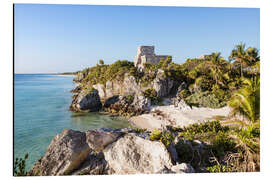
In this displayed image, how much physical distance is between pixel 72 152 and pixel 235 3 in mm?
4925

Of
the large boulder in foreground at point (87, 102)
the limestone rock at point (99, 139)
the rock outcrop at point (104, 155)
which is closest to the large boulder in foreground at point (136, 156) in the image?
the rock outcrop at point (104, 155)

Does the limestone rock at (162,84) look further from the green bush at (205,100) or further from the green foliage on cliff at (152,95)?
the green bush at (205,100)

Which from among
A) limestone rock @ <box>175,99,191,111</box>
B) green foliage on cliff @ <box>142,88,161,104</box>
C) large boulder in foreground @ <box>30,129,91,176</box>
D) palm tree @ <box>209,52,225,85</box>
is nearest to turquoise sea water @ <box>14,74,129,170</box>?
large boulder in foreground @ <box>30,129,91,176</box>

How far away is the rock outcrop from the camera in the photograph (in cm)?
264

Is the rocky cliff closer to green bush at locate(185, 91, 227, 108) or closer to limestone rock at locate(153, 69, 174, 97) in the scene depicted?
limestone rock at locate(153, 69, 174, 97)

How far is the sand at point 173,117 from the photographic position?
24.8 ft

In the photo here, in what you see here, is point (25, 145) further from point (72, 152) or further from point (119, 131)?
point (119, 131)

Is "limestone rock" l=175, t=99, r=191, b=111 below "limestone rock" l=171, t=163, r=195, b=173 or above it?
above

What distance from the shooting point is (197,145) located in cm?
325

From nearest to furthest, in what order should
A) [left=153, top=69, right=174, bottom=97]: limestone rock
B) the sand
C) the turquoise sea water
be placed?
the turquoise sea water < the sand < [left=153, top=69, right=174, bottom=97]: limestone rock

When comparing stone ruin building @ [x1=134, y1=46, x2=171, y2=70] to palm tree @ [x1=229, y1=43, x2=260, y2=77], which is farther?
stone ruin building @ [x1=134, y1=46, x2=171, y2=70]

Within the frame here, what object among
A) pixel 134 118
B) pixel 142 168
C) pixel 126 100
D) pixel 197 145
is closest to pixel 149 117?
pixel 134 118

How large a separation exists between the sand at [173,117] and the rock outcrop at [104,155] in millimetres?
4699

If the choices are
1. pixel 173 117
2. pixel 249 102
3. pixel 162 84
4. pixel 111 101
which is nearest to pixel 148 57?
pixel 162 84
